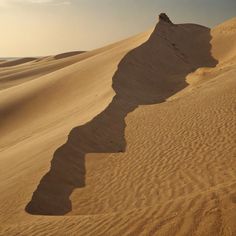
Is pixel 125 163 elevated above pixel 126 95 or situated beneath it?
situated beneath

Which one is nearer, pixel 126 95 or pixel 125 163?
pixel 125 163

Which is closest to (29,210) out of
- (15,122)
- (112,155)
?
(112,155)

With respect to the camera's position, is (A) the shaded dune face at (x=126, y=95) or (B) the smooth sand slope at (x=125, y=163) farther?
(A) the shaded dune face at (x=126, y=95)

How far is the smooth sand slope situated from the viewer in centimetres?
604

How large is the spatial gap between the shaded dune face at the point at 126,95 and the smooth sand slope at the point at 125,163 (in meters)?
0.04

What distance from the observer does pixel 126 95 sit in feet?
58.2

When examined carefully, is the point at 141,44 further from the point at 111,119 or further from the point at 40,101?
the point at 111,119

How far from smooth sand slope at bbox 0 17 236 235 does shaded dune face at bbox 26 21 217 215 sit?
4 cm

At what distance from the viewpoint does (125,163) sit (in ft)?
34.8

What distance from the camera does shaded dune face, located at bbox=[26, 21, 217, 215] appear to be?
352 inches

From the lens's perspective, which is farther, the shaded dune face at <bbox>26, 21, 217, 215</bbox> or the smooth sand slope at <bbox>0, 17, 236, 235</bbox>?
the shaded dune face at <bbox>26, 21, 217, 215</bbox>

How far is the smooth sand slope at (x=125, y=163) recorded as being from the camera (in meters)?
6.04

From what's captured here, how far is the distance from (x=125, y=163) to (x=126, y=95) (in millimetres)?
7445

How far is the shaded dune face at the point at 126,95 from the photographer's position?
29.4 feet
